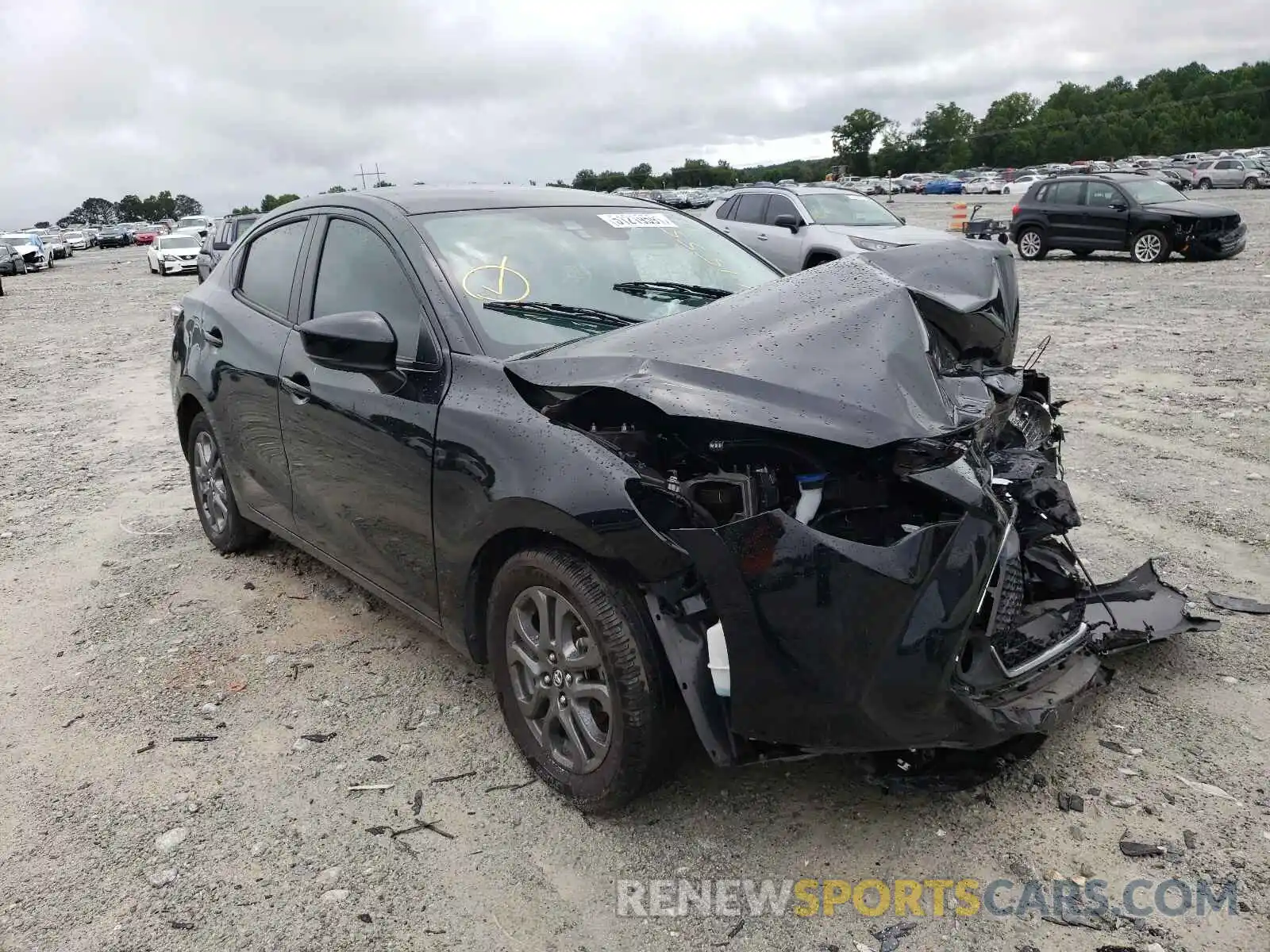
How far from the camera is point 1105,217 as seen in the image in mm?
17797

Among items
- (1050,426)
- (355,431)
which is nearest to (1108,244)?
(1050,426)

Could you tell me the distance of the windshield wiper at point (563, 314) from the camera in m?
3.29

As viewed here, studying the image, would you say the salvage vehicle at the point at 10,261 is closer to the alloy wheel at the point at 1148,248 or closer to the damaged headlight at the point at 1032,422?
the alloy wheel at the point at 1148,248

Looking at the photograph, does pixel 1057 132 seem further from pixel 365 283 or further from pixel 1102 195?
pixel 365 283

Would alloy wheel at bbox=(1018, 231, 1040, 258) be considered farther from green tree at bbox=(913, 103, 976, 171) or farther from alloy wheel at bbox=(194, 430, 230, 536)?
green tree at bbox=(913, 103, 976, 171)

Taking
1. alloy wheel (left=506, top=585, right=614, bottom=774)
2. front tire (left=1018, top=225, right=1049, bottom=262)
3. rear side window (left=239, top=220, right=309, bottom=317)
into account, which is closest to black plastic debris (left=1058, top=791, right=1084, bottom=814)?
alloy wheel (left=506, top=585, right=614, bottom=774)

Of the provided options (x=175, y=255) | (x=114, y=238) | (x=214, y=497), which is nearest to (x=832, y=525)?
(x=214, y=497)

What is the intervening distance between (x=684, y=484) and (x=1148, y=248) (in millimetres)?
17766

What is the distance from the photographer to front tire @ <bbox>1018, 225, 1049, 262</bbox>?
1892cm

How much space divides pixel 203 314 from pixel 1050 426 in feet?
12.9

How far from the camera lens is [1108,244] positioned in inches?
703

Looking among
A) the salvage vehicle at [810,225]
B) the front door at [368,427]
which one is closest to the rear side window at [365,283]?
the front door at [368,427]

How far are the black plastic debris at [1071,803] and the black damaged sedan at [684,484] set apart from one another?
1.03 feet

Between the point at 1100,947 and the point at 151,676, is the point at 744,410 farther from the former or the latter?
the point at 151,676
